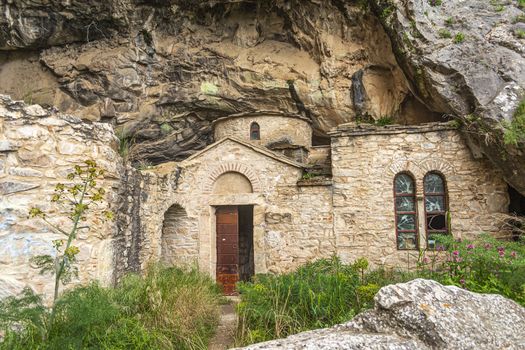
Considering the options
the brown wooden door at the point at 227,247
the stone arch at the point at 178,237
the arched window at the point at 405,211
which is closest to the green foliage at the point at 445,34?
the arched window at the point at 405,211

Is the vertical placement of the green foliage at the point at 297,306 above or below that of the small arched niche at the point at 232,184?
below

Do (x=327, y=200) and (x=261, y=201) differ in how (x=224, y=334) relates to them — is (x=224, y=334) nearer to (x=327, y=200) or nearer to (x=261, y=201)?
(x=261, y=201)

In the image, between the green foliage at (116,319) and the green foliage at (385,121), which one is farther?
the green foliage at (385,121)

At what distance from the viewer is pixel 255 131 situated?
12250 mm

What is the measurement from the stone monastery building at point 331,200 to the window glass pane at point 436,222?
24mm

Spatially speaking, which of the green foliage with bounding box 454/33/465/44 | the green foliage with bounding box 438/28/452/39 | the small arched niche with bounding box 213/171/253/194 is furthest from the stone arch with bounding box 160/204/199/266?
the green foliage with bounding box 454/33/465/44

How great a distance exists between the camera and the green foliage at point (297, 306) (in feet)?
15.4

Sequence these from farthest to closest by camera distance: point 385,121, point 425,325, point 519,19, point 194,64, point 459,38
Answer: point 194,64, point 385,121, point 519,19, point 459,38, point 425,325

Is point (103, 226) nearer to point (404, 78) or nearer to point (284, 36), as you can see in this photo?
point (404, 78)

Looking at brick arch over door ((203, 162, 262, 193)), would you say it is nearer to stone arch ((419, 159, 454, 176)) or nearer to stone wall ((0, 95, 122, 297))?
stone arch ((419, 159, 454, 176))

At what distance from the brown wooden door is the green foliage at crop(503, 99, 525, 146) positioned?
6727mm

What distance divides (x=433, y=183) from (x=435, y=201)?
467 mm

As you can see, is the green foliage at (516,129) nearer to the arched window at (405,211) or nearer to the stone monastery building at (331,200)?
the stone monastery building at (331,200)

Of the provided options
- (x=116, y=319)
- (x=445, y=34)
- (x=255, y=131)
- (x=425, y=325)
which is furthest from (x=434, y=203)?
(x=116, y=319)
